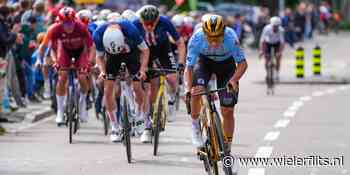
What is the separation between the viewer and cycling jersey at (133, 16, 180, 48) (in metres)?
16.0

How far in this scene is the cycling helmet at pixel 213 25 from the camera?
37.5 ft

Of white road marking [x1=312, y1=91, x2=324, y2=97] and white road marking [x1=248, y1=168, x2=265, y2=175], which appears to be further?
white road marking [x1=312, y1=91, x2=324, y2=97]

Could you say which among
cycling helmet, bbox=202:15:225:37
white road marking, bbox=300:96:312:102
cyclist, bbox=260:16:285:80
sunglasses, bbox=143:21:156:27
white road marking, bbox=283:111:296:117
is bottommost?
white road marking, bbox=300:96:312:102

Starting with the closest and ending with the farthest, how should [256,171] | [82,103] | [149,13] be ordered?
[256,171]
[149,13]
[82,103]

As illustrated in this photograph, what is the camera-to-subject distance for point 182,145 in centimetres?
1567

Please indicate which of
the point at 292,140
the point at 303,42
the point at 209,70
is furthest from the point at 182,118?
the point at 303,42

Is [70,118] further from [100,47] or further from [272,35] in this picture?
[272,35]

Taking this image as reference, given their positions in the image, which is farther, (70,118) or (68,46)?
(68,46)

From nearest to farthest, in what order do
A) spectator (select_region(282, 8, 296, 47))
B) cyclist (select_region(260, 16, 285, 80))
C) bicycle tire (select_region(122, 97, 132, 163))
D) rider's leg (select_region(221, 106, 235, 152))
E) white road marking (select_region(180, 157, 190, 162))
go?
rider's leg (select_region(221, 106, 235, 152)) → bicycle tire (select_region(122, 97, 132, 163)) → white road marking (select_region(180, 157, 190, 162)) → cyclist (select_region(260, 16, 285, 80)) → spectator (select_region(282, 8, 296, 47))

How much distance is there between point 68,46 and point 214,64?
4.96 m

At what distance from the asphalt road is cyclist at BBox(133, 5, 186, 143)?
68cm

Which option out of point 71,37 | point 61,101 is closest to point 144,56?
point 71,37

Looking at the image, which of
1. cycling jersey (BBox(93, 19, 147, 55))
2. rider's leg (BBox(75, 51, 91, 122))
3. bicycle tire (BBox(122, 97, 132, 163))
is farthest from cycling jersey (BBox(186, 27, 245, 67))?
rider's leg (BBox(75, 51, 91, 122))

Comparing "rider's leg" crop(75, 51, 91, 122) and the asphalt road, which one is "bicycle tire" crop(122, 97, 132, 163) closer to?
the asphalt road
